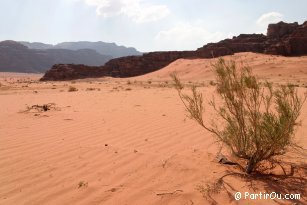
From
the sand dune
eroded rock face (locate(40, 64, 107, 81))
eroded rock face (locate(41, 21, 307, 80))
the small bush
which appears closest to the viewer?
the small bush

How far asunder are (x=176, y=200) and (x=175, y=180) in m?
0.46

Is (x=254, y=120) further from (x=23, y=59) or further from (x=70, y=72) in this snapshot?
(x=23, y=59)

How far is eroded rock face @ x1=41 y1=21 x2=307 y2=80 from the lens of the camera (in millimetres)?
44781

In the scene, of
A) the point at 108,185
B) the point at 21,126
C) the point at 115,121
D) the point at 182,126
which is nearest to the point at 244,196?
the point at 108,185

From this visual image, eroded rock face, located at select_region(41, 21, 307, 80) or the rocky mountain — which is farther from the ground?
the rocky mountain

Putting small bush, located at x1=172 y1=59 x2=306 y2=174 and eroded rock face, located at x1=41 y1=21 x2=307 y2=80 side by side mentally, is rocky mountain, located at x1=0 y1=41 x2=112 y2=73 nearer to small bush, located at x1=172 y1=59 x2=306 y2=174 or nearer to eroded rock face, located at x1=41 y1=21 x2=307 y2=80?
eroded rock face, located at x1=41 y1=21 x2=307 y2=80

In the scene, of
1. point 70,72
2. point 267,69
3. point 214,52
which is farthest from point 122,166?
point 70,72

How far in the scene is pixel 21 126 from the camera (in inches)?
271

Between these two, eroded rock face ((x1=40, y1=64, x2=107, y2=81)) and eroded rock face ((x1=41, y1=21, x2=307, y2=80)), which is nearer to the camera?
eroded rock face ((x1=41, y1=21, x2=307, y2=80))

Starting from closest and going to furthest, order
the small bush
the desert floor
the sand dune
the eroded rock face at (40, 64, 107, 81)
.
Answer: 1. the desert floor
2. the small bush
3. the sand dune
4. the eroded rock face at (40, 64, 107, 81)

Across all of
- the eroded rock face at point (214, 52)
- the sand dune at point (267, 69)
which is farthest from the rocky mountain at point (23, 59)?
the sand dune at point (267, 69)

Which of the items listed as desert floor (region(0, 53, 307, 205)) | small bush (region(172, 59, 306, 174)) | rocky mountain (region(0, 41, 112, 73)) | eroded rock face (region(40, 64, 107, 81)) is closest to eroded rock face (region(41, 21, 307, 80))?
eroded rock face (region(40, 64, 107, 81))

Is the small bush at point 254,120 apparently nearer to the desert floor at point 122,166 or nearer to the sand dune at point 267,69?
the desert floor at point 122,166

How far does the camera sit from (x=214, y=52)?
154 ft
